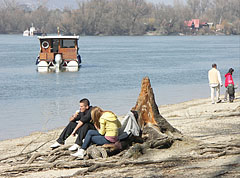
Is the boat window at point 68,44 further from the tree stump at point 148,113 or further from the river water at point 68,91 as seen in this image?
the tree stump at point 148,113

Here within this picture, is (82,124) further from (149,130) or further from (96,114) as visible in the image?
(149,130)

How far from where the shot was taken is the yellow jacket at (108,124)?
Result: 326 inches

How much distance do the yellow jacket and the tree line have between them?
135 meters

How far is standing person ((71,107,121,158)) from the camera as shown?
27.2 ft

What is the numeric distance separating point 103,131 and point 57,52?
29670 millimetres

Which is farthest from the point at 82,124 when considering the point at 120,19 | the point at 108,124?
the point at 120,19

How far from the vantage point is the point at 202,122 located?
40.3 ft

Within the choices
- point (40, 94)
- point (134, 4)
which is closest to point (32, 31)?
point (134, 4)

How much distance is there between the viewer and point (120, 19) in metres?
152

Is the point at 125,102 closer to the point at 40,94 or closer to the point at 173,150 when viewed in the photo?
the point at 40,94

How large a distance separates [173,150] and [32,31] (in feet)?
490

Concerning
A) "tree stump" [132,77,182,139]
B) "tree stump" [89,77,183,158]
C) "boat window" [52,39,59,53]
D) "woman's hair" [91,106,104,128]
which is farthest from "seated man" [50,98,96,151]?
"boat window" [52,39,59,53]

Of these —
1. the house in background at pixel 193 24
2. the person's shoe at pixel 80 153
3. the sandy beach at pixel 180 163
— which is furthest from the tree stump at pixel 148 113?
Answer: the house in background at pixel 193 24

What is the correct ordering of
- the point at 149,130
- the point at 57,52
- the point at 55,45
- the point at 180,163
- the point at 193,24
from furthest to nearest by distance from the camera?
1. the point at 193,24
2. the point at 57,52
3. the point at 55,45
4. the point at 149,130
5. the point at 180,163
